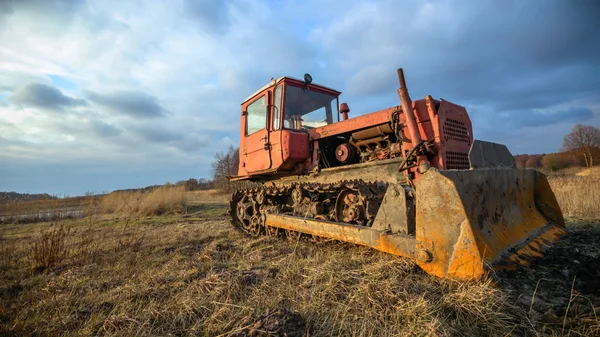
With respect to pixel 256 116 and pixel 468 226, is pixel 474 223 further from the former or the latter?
pixel 256 116

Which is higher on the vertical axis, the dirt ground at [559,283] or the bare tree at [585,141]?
the bare tree at [585,141]

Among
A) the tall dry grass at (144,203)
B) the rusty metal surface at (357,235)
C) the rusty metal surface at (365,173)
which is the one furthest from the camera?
the tall dry grass at (144,203)

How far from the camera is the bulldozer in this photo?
2568mm

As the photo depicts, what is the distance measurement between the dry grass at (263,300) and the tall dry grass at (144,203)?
9987 mm

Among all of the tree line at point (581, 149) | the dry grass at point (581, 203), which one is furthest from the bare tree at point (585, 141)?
the dry grass at point (581, 203)

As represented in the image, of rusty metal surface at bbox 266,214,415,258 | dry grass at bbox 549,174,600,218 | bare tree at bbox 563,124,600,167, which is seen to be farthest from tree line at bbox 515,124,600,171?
rusty metal surface at bbox 266,214,415,258

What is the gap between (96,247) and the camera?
522 centimetres

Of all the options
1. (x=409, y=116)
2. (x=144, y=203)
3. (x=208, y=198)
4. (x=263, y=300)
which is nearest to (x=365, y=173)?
(x=409, y=116)

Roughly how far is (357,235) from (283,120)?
2889 millimetres

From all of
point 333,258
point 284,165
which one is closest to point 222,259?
point 333,258

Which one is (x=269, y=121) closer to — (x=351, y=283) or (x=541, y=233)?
(x=351, y=283)

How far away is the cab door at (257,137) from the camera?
574 centimetres

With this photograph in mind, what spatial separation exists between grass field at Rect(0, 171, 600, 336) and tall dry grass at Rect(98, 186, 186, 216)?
9.79 metres

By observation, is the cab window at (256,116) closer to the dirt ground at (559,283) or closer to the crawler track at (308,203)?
the crawler track at (308,203)
